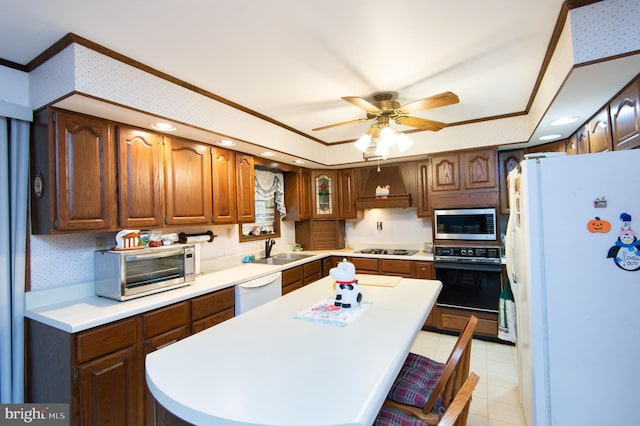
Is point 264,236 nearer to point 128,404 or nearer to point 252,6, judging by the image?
point 128,404

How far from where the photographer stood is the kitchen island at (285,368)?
84 centimetres

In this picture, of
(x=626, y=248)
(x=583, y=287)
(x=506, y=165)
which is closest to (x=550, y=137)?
(x=506, y=165)

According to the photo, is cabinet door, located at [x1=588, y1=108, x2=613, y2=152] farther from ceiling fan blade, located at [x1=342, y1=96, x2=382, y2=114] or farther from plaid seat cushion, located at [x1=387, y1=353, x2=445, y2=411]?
plaid seat cushion, located at [x1=387, y1=353, x2=445, y2=411]

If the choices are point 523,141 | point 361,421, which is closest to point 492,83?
point 523,141

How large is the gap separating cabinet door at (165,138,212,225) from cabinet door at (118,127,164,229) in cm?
8

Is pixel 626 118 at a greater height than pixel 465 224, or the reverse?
pixel 626 118

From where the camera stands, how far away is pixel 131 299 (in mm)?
2018

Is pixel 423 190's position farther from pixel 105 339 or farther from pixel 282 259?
pixel 105 339

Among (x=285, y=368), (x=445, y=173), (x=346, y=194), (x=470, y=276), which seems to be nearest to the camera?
(x=285, y=368)

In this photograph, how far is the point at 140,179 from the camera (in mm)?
2184

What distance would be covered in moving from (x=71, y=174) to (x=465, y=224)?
360 centimetres

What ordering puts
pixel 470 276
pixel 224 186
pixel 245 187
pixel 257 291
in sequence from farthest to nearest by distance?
pixel 470 276, pixel 245 187, pixel 224 186, pixel 257 291

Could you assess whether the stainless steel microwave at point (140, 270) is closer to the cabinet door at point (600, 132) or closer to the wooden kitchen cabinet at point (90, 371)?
the wooden kitchen cabinet at point (90, 371)

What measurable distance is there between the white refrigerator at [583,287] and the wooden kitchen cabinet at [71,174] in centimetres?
255
